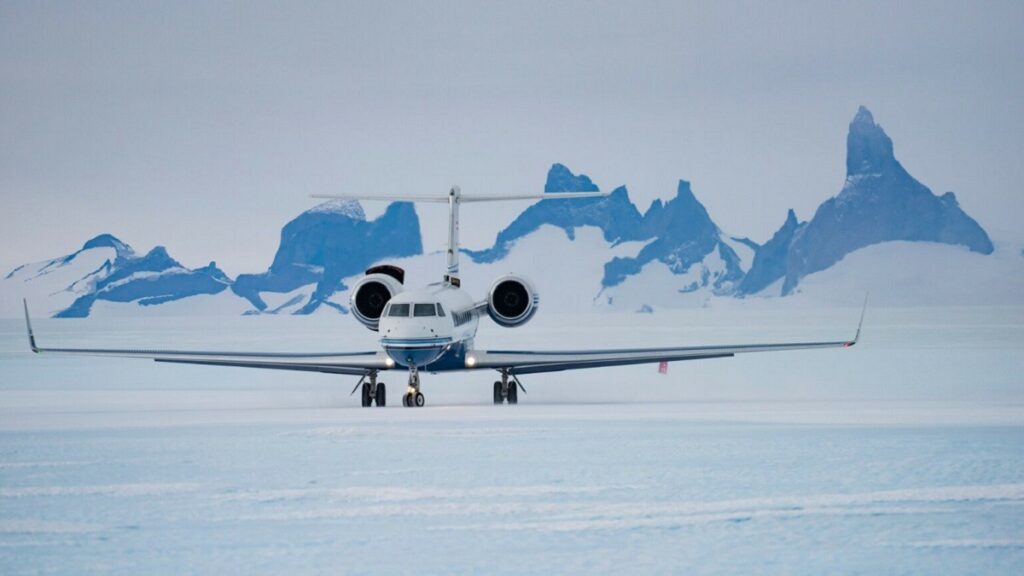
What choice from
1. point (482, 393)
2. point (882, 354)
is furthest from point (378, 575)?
point (882, 354)

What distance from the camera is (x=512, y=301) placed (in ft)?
98.1

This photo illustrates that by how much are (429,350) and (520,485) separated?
35.8ft

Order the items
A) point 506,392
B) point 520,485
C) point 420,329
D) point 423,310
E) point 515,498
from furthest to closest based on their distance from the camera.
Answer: point 506,392, point 423,310, point 420,329, point 520,485, point 515,498

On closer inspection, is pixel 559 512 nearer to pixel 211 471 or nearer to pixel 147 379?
pixel 211 471

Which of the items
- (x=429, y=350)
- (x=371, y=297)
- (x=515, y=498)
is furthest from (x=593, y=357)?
(x=515, y=498)

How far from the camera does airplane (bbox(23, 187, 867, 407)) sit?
86.4 ft

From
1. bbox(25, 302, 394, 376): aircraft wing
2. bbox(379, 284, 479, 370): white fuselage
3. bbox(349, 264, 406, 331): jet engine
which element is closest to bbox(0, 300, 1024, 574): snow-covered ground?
bbox(25, 302, 394, 376): aircraft wing

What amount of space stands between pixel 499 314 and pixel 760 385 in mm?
8534

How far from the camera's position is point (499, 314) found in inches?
1176

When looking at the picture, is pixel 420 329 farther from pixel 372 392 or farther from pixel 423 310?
pixel 372 392

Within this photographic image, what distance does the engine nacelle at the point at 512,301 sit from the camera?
29.8 m

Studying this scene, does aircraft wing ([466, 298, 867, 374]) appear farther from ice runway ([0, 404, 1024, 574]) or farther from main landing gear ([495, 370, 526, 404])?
ice runway ([0, 404, 1024, 574])

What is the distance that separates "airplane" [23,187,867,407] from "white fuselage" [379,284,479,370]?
20 mm

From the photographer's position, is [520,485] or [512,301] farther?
[512,301]
